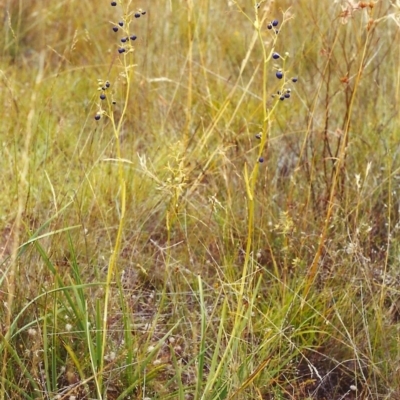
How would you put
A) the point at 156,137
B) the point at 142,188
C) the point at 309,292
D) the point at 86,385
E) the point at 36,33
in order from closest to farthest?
the point at 86,385
the point at 309,292
the point at 142,188
the point at 156,137
the point at 36,33

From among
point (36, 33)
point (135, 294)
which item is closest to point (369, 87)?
point (135, 294)

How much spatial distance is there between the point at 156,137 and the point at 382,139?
0.87 metres

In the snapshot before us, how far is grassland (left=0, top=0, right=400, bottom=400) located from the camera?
5.71 ft

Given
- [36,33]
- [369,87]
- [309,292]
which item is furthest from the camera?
[36,33]

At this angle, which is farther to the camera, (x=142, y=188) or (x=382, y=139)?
(x=382, y=139)

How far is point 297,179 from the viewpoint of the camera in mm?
2742

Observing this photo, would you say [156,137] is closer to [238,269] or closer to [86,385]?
[238,269]

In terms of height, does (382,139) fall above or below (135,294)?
above

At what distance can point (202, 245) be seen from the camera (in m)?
2.33

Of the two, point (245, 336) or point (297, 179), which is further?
point (297, 179)

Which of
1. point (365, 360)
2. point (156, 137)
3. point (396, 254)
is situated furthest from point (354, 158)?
point (365, 360)

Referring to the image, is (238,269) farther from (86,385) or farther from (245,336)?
(86,385)

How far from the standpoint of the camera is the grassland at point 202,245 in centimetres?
174

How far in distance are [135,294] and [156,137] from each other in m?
0.98
